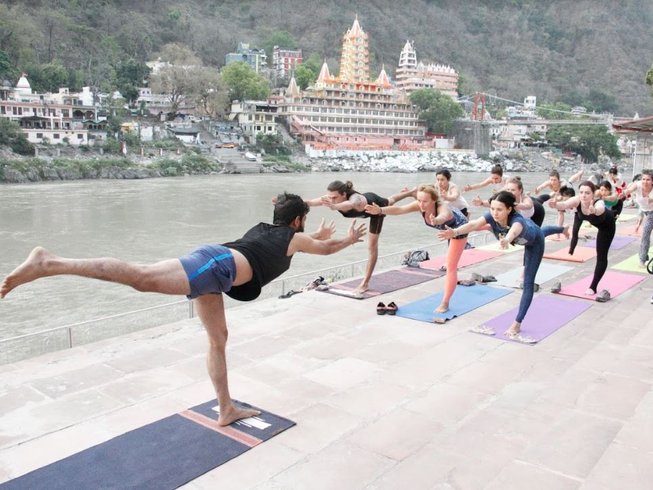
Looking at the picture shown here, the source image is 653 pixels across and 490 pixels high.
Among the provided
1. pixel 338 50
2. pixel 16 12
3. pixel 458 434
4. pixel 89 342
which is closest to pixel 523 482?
pixel 458 434

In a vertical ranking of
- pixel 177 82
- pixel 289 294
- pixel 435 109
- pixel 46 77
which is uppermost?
pixel 177 82

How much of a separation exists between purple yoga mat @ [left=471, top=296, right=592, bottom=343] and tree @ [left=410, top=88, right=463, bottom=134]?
78.4m

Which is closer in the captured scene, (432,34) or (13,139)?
(13,139)

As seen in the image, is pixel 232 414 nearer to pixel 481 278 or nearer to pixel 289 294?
pixel 289 294

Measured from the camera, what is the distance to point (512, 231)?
16.6 feet

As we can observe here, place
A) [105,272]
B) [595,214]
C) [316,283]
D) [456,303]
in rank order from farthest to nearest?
1. [316,283]
2. [456,303]
3. [595,214]
4. [105,272]

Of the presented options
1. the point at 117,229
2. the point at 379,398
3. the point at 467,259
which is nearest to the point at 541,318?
the point at 379,398

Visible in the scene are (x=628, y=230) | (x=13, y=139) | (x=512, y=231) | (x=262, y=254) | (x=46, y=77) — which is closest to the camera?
(x=262, y=254)

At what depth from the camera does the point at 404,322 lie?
6.07m

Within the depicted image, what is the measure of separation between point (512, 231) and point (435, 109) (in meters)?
80.3

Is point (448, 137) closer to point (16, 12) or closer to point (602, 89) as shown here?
point (16, 12)

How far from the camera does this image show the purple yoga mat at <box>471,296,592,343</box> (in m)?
5.72

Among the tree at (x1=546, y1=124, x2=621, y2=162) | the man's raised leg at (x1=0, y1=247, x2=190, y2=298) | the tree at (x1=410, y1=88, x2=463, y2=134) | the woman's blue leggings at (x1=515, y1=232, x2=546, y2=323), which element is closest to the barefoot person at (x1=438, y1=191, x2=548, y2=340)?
the woman's blue leggings at (x1=515, y1=232, x2=546, y2=323)

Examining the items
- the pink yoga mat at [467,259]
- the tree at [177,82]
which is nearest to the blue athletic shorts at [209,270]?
the pink yoga mat at [467,259]
